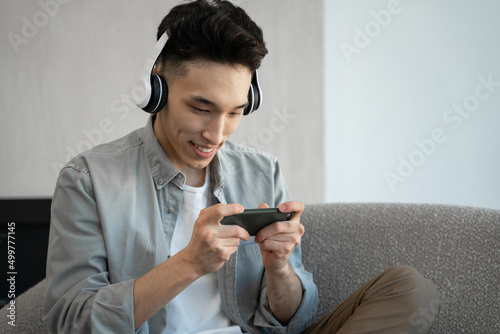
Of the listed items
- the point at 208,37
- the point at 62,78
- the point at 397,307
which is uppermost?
the point at 208,37

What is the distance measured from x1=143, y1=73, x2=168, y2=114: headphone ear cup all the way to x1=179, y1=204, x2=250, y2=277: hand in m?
0.32

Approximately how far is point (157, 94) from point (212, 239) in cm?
39

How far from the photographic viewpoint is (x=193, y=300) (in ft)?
4.34

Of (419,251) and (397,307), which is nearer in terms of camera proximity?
(397,307)

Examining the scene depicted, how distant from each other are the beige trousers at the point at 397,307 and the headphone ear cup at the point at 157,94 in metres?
0.68

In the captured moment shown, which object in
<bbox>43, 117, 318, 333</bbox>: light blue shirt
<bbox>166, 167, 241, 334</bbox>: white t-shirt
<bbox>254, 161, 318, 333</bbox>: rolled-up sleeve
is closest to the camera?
<bbox>43, 117, 318, 333</bbox>: light blue shirt

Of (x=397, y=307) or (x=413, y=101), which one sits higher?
(x=413, y=101)

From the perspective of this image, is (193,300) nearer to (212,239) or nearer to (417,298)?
(212,239)

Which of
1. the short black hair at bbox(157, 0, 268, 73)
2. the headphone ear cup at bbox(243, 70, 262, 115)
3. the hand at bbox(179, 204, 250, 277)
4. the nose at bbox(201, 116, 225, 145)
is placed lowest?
the hand at bbox(179, 204, 250, 277)

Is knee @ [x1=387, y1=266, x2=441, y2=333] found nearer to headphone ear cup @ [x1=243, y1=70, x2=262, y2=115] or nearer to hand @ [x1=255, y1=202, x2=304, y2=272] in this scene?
hand @ [x1=255, y1=202, x2=304, y2=272]

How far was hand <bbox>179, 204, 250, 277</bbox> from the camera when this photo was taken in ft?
3.52

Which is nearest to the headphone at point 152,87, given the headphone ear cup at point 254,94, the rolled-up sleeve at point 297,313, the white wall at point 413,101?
the headphone ear cup at point 254,94

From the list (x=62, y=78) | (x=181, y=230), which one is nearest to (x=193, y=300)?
(x=181, y=230)

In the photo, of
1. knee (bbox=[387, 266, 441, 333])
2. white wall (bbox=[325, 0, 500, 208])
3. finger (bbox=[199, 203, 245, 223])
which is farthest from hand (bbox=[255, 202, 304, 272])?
white wall (bbox=[325, 0, 500, 208])
